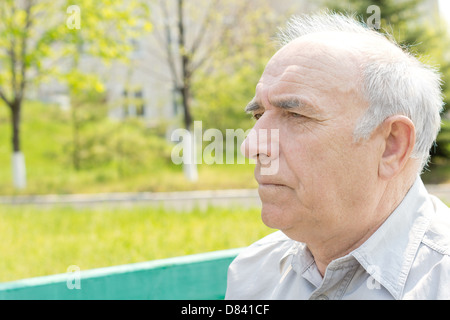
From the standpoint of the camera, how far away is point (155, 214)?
7.24m

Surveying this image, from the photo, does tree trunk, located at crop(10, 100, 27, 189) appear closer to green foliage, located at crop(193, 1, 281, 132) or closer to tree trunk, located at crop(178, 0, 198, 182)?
tree trunk, located at crop(178, 0, 198, 182)

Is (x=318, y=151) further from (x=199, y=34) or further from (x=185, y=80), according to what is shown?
(x=199, y=34)

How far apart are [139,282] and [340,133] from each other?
1391 millimetres


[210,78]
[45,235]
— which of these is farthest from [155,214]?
[210,78]

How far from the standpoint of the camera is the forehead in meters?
1.31

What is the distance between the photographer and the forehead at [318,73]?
1.31 metres

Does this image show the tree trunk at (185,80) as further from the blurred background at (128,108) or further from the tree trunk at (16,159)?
the tree trunk at (16,159)

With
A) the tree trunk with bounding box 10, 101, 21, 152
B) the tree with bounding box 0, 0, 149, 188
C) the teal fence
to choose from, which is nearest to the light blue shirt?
the teal fence

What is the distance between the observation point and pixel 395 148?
1.34 meters

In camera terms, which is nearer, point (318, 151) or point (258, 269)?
point (318, 151)

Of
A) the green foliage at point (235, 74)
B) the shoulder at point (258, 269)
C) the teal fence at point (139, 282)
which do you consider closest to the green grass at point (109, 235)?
the teal fence at point (139, 282)

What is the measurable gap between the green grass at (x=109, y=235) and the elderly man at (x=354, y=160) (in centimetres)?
305

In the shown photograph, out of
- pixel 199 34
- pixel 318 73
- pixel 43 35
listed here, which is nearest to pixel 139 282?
pixel 318 73

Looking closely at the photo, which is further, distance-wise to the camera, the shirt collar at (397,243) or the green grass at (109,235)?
the green grass at (109,235)
